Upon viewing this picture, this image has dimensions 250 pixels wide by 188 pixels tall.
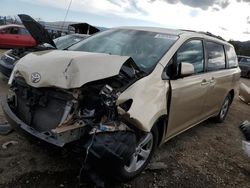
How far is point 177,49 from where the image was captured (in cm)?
399

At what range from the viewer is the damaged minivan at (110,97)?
288 cm

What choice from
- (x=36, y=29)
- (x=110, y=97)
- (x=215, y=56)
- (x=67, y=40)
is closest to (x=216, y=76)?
(x=215, y=56)

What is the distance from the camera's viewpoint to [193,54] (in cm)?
454

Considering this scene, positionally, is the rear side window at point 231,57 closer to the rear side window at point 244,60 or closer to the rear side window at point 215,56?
the rear side window at point 215,56

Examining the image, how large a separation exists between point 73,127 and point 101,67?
2.26 feet

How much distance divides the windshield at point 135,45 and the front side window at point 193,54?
203 millimetres

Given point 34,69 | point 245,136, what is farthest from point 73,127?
point 245,136

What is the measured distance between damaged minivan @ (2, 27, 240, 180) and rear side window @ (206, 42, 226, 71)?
94 cm

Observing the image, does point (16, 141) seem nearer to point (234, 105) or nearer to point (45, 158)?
point (45, 158)

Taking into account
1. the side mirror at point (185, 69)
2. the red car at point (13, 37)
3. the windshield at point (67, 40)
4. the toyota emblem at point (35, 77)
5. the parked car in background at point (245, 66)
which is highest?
the side mirror at point (185, 69)

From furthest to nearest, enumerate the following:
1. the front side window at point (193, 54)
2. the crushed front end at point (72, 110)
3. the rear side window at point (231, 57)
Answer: the rear side window at point (231, 57) < the front side window at point (193, 54) < the crushed front end at point (72, 110)

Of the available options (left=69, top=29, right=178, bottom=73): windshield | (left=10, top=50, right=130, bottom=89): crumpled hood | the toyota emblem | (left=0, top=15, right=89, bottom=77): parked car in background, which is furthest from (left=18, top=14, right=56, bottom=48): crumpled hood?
the toyota emblem

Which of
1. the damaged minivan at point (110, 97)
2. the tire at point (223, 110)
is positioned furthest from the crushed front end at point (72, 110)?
the tire at point (223, 110)

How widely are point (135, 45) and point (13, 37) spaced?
1387 cm
